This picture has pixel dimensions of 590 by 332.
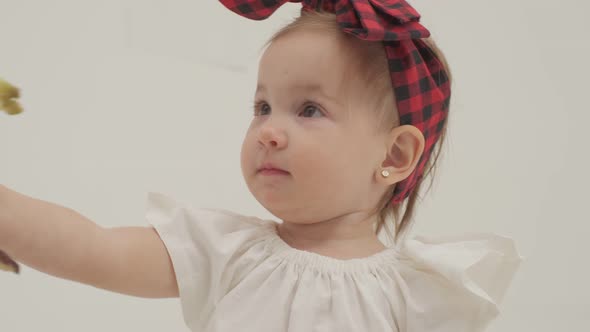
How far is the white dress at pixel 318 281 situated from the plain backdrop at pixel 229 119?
63 centimetres

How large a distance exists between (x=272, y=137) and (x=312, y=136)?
47mm

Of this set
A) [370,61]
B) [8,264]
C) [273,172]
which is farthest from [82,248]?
[370,61]

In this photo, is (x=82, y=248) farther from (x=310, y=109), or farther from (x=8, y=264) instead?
(x=310, y=109)

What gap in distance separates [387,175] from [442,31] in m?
0.90

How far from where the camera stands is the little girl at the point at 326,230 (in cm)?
87

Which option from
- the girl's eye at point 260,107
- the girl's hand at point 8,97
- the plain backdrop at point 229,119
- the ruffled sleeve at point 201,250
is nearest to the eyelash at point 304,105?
the girl's eye at point 260,107

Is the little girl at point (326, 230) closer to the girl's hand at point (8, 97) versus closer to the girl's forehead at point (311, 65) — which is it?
the girl's forehead at point (311, 65)

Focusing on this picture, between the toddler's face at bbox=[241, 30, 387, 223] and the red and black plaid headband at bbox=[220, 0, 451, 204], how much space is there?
0.14 ft

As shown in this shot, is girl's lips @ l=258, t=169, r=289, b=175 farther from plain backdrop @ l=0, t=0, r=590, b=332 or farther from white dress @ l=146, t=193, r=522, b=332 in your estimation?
plain backdrop @ l=0, t=0, r=590, b=332

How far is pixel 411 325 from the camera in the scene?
2.86 ft

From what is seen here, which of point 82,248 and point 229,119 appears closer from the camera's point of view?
point 82,248

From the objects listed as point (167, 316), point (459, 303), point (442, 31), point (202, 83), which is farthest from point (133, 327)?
point (442, 31)

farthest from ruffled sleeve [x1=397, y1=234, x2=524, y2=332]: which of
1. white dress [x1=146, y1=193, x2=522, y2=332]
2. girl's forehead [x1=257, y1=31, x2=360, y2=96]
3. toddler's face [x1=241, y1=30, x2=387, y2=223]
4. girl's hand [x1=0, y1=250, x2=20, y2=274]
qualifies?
girl's hand [x1=0, y1=250, x2=20, y2=274]

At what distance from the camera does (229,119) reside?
1671mm
